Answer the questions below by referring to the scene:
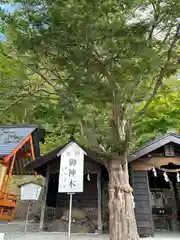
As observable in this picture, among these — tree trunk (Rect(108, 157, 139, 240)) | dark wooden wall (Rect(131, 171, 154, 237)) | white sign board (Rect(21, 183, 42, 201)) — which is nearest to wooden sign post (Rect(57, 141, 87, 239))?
tree trunk (Rect(108, 157, 139, 240))

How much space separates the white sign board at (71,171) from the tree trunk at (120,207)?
91cm

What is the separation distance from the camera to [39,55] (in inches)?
189

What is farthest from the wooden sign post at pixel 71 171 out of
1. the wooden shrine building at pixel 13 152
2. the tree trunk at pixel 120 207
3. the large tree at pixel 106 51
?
the wooden shrine building at pixel 13 152

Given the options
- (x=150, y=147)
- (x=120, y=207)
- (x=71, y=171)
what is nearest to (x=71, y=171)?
(x=71, y=171)

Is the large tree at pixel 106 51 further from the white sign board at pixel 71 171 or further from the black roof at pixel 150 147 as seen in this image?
the black roof at pixel 150 147

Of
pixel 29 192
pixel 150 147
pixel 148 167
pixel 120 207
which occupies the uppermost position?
pixel 150 147

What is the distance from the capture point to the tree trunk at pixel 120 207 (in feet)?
15.8

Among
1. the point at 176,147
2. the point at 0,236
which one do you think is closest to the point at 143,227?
the point at 176,147

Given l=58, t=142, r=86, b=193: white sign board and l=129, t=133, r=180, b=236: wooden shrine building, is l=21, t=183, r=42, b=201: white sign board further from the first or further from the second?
l=129, t=133, r=180, b=236: wooden shrine building

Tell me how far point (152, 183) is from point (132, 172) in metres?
3.43

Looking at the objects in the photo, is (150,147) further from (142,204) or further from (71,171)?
(71,171)

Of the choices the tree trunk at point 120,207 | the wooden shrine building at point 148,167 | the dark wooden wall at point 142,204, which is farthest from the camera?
the wooden shrine building at point 148,167

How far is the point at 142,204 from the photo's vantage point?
709 centimetres

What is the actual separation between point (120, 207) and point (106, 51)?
3796 mm
